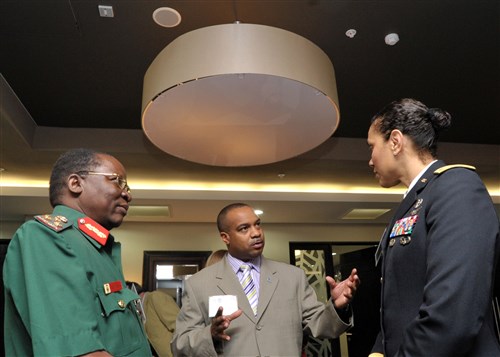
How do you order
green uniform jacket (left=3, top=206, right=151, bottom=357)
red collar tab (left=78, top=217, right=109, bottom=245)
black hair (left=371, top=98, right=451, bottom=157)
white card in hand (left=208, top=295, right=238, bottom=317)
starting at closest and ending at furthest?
green uniform jacket (left=3, top=206, right=151, bottom=357), red collar tab (left=78, top=217, right=109, bottom=245), black hair (left=371, top=98, right=451, bottom=157), white card in hand (left=208, top=295, right=238, bottom=317)

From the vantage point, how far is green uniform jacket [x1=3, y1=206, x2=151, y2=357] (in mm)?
1000

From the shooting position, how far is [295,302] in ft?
6.67

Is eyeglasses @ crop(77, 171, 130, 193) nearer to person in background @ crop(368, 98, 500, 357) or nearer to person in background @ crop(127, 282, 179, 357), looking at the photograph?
person in background @ crop(368, 98, 500, 357)

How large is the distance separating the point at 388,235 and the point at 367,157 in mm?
3972

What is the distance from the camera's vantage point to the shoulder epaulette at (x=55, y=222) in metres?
1.17

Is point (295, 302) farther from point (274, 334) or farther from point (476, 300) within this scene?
point (476, 300)

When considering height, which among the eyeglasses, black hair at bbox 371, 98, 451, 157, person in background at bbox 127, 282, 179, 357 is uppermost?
black hair at bbox 371, 98, 451, 157

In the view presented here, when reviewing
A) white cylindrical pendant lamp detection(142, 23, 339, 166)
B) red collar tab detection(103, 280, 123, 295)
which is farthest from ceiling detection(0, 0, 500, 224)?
red collar tab detection(103, 280, 123, 295)

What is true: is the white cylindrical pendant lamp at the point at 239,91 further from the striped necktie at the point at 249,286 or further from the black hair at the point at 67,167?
the striped necktie at the point at 249,286

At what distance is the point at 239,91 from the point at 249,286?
1.09 m

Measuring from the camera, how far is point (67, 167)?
4.77ft

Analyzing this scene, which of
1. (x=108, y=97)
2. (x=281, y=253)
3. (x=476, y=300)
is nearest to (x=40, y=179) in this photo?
(x=108, y=97)

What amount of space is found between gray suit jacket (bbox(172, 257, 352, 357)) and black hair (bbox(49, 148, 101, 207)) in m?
0.84

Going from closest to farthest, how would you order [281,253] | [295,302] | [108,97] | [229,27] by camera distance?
[295,302]
[229,27]
[108,97]
[281,253]
